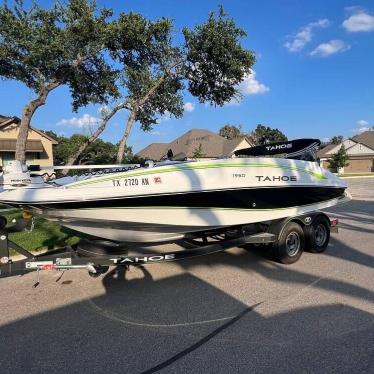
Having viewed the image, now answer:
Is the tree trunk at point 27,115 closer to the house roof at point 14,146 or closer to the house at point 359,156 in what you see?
the house roof at point 14,146

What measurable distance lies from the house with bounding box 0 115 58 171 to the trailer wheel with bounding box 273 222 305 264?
26952mm

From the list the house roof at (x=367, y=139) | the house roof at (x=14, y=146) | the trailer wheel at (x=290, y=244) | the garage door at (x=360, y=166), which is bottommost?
the trailer wheel at (x=290, y=244)

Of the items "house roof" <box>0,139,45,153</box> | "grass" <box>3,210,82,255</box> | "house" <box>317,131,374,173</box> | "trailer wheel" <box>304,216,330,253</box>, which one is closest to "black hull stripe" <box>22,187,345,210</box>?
"trailer wheel" <box>304,216,330,253</box>

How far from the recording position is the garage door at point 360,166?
64.6m

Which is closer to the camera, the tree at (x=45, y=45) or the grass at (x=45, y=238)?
the grass at (x=45, y=238)

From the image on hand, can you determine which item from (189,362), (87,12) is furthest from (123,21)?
(189,362)

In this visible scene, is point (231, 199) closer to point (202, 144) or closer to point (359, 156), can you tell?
point (202, 144)

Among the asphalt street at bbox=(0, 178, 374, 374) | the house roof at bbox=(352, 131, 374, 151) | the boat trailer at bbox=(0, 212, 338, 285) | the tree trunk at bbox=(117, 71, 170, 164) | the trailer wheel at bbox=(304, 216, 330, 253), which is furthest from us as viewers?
the house roof at bbox=(352, 131, 374, 151)

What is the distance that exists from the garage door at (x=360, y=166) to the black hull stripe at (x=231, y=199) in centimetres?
6252

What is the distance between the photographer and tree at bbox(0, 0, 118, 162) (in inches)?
586

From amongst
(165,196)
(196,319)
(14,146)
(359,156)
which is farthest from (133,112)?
(359,156)

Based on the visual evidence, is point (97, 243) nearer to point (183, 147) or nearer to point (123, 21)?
point (123, 21)

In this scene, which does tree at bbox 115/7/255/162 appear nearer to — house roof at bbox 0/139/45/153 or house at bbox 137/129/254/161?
house roof at bbox 0/139/45/153

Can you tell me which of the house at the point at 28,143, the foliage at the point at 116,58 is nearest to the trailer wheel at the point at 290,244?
the foliage at the point at 116,58
